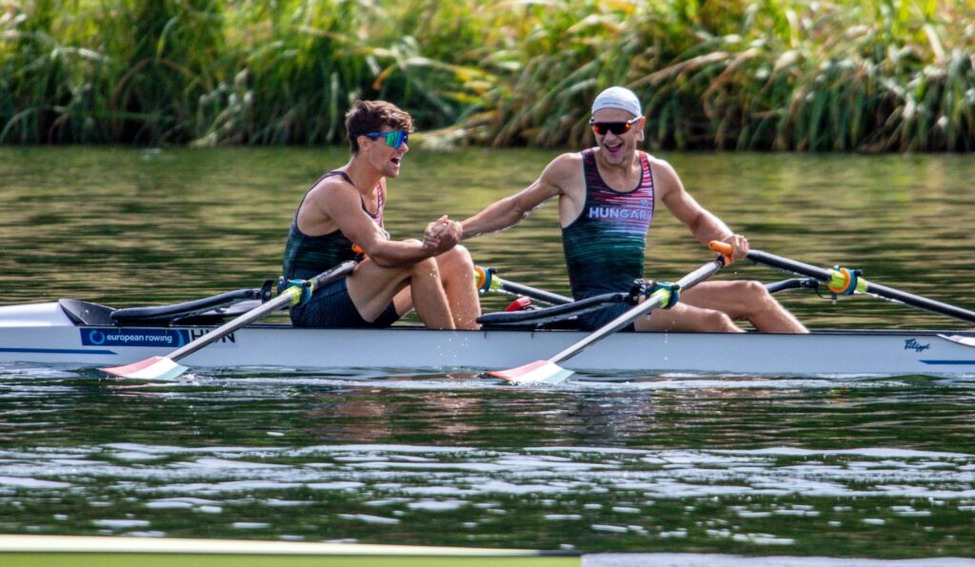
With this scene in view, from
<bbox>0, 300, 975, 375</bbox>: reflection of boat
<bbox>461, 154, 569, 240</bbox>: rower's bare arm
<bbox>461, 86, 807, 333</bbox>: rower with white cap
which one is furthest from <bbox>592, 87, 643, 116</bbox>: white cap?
<bbox>0, 300, 975, 375</bbox>: reflection of boat

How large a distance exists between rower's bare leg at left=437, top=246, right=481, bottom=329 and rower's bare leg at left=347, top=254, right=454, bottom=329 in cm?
10

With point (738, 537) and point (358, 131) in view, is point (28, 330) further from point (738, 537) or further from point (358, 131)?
point (738, 537)

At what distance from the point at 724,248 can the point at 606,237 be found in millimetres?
672

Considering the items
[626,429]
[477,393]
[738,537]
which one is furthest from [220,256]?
[738,537]

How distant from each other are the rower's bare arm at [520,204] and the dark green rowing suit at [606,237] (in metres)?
0.17

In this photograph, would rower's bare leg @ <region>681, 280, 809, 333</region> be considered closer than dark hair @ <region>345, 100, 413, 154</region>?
No

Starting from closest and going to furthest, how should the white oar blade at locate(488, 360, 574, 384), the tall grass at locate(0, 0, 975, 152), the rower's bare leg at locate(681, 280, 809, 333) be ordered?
1. the white oar blade at locate(488, 360, 574, 384)
2. the rower's bare leg at locate(681, 280, 809, 333)
3. the tall grass at locate(0, 0, 975, 152)

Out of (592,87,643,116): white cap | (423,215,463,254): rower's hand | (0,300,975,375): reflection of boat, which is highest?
(592,87,643,116): white cap

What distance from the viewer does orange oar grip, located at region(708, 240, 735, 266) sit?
10453 mm

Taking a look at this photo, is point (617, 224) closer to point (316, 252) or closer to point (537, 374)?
point (537, 374)

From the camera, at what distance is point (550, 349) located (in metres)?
10.5

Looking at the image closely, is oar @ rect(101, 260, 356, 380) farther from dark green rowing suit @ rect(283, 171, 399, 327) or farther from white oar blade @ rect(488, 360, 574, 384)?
white oar blade @ rect(488, 360, 574, 384)

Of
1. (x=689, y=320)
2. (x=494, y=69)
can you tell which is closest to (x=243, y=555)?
(x=689, y=320)

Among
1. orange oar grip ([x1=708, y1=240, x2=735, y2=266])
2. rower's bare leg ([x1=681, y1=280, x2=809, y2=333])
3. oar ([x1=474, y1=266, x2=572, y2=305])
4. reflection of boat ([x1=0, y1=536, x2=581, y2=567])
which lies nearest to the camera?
reflection of boat ([x1=0, y1=536, x2=581, y2=567])
